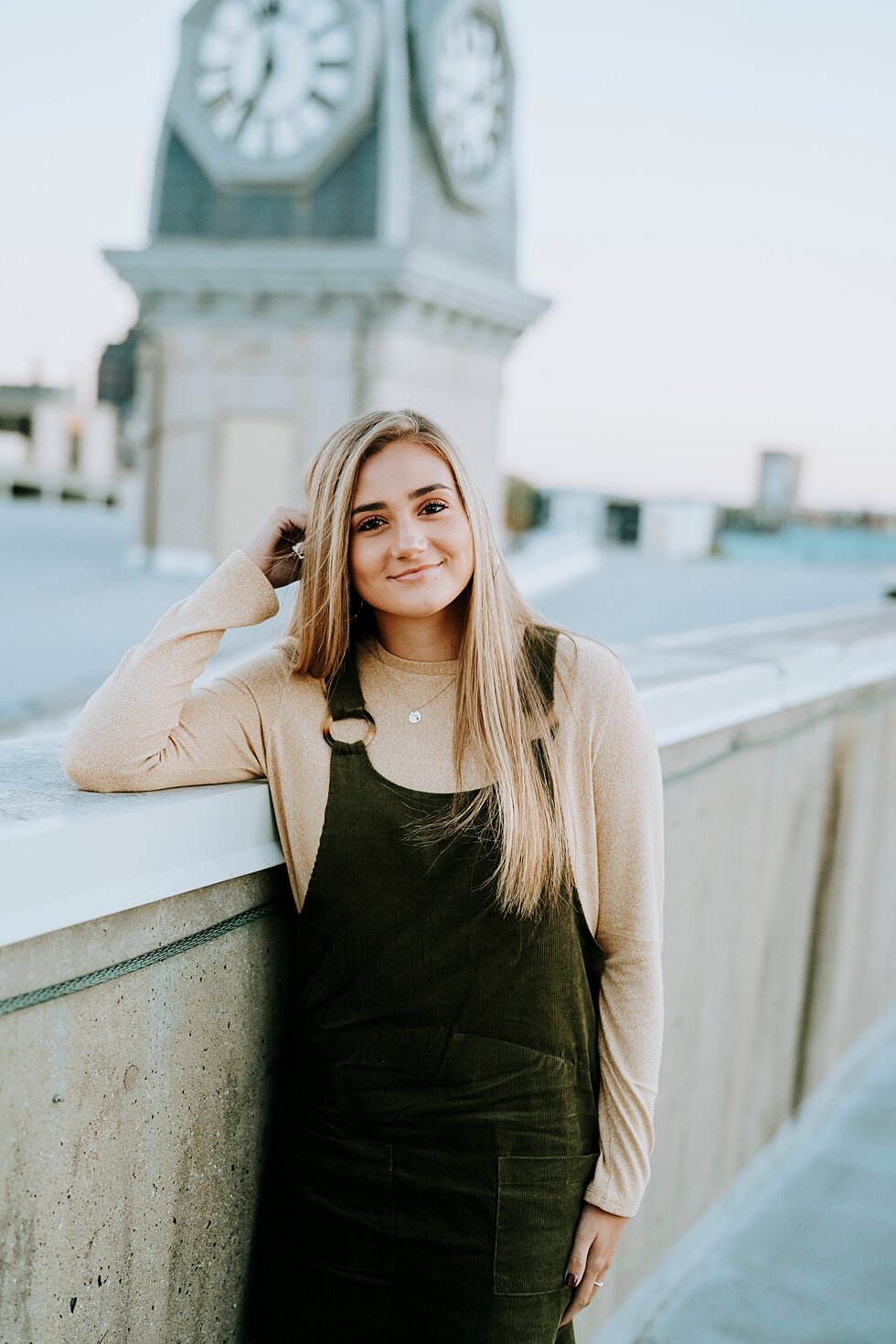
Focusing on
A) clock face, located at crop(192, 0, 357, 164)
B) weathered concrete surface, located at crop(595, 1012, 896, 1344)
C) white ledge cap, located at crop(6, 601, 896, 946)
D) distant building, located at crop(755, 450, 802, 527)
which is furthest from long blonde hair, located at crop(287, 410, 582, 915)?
distant building, located at crop(755, 450, 802, 527)

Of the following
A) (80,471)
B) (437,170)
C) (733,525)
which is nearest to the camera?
(437,170)

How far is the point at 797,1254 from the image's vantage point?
360 cm

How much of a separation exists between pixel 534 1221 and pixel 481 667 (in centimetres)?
76

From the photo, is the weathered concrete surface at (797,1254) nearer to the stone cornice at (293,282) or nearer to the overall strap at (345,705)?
the overall strap at (345,705)

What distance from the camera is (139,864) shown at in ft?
5.31

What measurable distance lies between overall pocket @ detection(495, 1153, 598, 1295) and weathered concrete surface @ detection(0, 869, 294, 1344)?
389 mm

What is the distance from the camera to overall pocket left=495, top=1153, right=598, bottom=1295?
179cm

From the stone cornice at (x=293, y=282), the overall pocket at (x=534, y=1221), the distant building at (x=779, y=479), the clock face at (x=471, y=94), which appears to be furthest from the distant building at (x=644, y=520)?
the overall pocket at (x=534, y=1221)

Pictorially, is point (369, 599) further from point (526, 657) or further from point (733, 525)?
point (733, 525)

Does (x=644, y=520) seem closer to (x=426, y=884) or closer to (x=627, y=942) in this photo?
(x=627, y=942)

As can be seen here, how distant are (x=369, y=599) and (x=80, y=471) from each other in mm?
38579

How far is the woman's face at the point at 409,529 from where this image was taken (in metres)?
1.83

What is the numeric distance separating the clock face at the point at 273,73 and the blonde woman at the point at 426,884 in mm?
15269

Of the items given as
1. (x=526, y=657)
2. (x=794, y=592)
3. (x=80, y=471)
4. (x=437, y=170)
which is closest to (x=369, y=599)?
(x=526, y=657)
